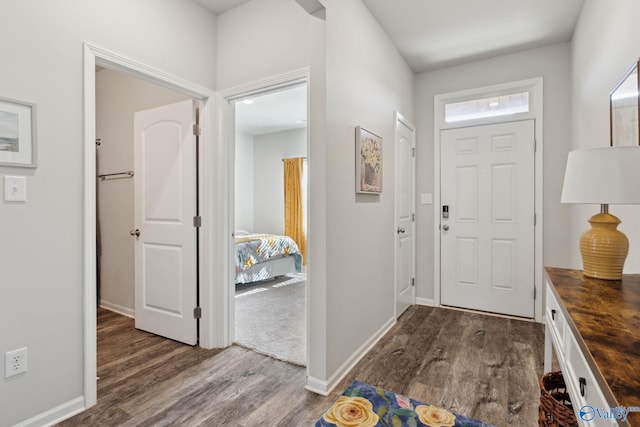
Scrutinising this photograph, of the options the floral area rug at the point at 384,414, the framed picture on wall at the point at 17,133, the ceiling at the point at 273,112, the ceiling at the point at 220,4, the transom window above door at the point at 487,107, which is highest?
the ceiling at the point at 220,4

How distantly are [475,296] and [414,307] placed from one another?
2.16 feet

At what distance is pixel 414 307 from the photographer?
372 cm

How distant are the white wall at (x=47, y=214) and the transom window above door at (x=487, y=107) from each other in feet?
10.6

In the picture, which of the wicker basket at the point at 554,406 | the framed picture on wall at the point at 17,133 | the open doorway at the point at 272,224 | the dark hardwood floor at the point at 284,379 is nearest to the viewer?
the wicker basket at the point at 554,406

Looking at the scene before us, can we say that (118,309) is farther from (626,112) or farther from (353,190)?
(626,112)

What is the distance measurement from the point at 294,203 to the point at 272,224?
778 mm

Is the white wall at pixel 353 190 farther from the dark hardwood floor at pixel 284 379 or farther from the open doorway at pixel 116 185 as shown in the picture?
the open doorway at pixel 116 185

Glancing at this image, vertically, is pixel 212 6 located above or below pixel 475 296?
above

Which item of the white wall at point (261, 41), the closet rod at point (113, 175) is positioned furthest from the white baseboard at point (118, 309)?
the white wall at point (261, 41)

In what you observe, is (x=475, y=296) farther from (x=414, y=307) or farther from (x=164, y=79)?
(x=164, y=79)

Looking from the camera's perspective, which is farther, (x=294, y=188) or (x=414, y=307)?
(x=294, y=188)

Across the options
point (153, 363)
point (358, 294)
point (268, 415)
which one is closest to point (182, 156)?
point (153, 363)

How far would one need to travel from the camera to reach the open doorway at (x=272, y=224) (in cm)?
302

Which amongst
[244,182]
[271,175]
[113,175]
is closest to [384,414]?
[113,175]
